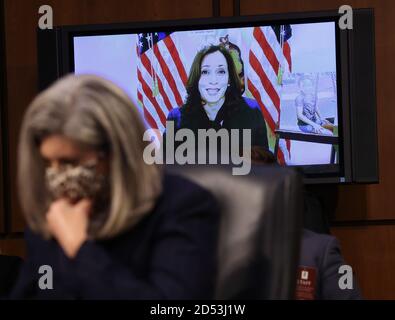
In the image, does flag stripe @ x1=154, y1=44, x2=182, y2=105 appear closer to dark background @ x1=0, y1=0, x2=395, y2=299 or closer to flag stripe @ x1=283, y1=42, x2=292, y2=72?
dark background @ x1=0, y1=0, x2=395, y2=299

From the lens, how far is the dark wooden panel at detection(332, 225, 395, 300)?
388 centimetres

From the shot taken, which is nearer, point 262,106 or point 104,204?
point 104,204

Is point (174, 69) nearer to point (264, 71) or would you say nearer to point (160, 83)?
point (160, 83)

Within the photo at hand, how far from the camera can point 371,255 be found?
3.91 m

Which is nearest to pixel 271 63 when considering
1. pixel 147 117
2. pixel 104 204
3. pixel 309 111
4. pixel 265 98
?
pixel 265 98

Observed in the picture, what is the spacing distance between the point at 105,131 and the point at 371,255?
3.00 meters

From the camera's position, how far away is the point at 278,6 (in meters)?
3.96

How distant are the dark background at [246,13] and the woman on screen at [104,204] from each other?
9.09 ft

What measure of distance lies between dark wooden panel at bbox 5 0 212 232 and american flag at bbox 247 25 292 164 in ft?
2.69

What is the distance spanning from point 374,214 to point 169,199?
2829 millimetres

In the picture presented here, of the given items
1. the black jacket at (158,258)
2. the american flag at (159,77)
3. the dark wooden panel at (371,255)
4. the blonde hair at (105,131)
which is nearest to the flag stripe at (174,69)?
the american flag at (159,77)

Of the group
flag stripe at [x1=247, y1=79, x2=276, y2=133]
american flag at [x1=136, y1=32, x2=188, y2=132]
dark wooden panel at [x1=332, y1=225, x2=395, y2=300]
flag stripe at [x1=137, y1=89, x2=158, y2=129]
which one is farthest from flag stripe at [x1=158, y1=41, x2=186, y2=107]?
dark wooden panel at [x1=332, y1=225, x2=395, y2=300]

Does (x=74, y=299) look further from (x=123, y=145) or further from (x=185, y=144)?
(x=185, y=144)
